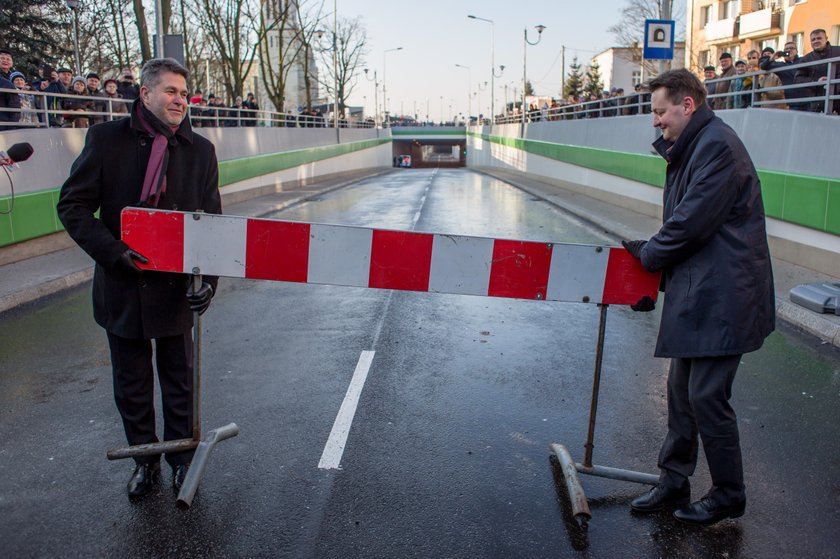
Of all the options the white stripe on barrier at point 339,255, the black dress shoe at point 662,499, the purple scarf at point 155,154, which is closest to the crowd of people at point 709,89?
the black dress shoe at point 662,499

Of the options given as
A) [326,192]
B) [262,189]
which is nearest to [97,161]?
[262,189]

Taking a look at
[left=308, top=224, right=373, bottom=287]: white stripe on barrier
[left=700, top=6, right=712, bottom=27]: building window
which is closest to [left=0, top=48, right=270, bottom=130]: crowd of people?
[left=308, top=224, right=373, bottom=287]: white stripe on barrier

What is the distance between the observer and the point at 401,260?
403cm

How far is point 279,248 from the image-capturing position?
159 inches

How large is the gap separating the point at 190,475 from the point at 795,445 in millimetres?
3542

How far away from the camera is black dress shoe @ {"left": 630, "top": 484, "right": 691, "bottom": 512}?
12.4 ft

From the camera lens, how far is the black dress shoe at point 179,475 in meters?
4.02

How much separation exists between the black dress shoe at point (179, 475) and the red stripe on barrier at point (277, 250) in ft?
3.66

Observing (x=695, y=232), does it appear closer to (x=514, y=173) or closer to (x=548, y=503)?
(x=548, y=503)

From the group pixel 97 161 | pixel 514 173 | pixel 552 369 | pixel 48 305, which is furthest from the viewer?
pixel 514 173

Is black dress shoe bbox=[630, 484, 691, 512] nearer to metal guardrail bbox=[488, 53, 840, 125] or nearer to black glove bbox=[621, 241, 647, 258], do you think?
black glove bbox=[621, 241, 647, 258]

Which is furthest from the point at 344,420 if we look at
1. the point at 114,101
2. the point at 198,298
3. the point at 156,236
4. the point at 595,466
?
the point at 114,101

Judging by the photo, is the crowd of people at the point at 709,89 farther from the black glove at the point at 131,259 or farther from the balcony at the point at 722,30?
the balcony at the point at 722,30

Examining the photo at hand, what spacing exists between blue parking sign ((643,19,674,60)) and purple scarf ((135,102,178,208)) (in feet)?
41.9
